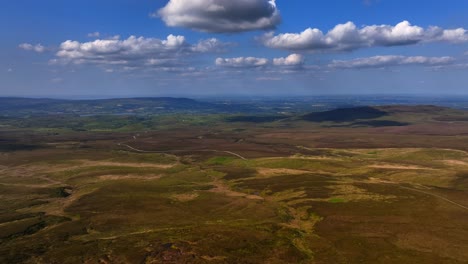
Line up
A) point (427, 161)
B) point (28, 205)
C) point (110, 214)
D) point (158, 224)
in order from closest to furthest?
1. point (158, 224)
2. point (110, 214)
3. point (28, 205)
4. point (427, 161)

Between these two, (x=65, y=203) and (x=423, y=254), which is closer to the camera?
(x=423, y=254)

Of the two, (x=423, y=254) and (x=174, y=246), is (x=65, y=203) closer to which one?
(x=174, y=246)

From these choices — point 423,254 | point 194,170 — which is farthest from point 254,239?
point 194,170

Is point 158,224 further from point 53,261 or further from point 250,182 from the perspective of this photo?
point 250,182

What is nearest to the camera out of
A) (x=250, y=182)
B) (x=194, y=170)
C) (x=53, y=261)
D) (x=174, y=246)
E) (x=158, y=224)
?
(x=53, y=261)

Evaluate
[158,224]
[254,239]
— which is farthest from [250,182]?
[254,239]

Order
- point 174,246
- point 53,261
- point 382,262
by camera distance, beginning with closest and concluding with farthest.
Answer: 1. point 382,262
2. point 53,261
3. point 174,246

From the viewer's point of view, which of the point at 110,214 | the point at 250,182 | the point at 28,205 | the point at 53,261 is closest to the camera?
the point at 53,261

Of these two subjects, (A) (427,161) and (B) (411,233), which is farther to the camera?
(A) (427,161)

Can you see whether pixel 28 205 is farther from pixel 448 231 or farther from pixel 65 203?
pixel 448 231
